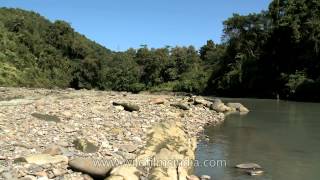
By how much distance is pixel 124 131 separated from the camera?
63.5 feet

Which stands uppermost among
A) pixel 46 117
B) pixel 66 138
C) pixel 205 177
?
pixel 46 117

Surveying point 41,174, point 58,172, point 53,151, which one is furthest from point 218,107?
point 41,174

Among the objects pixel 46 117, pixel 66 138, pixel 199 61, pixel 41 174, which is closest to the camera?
pixel 41 174

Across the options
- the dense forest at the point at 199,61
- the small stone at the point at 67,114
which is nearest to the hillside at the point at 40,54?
the dense forest at the point at 199,61

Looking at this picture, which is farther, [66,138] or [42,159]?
[66,138]

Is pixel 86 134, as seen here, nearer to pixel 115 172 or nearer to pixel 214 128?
pixel 115 172

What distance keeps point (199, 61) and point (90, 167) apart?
10764cm

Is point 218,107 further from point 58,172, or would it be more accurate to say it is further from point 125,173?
point 58,172

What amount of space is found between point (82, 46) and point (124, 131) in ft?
328

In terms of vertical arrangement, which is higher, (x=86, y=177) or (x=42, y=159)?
(x=42, y=159)

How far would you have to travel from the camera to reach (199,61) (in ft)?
392

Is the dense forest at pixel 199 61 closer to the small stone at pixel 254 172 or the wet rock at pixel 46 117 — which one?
the wet rock at pixel 46 117

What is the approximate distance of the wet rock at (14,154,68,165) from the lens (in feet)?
42.1

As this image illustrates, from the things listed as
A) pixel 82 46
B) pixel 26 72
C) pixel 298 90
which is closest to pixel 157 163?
pixel 298 90
